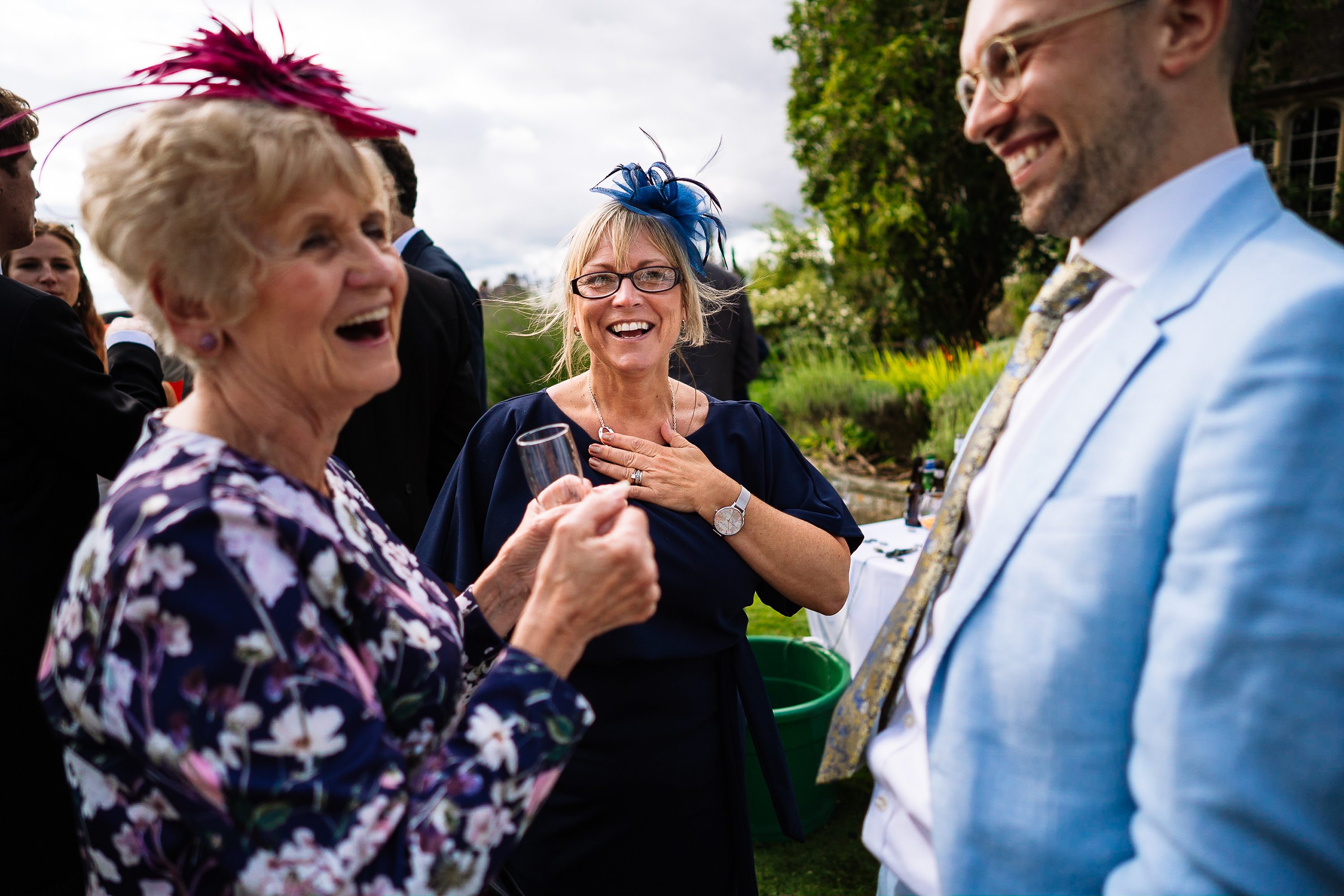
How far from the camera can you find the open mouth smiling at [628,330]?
2324mm

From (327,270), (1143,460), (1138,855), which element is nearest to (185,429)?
(327,270)

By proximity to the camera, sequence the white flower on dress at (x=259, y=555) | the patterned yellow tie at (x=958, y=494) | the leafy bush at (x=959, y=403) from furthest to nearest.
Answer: the leafy bush at (x=959, y=403), the patterned yellow tie at (x=958, y=494), the white flower on dress at (x=259, y=555)

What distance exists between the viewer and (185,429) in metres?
1.17

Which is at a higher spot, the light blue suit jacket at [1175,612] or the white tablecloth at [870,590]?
the light blue suit jacket at [1175,612]

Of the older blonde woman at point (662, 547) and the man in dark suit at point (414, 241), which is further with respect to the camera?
the man in dark suit at point (414, 241)

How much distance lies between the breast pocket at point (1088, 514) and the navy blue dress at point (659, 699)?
3.56ft

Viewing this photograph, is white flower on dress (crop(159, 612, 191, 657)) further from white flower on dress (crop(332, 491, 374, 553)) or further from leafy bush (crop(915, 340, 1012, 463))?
leafy bush (crop(915, 340, 1012, 463))

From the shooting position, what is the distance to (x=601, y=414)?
2.36 m

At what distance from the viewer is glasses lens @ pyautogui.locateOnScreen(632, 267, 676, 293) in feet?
7.61

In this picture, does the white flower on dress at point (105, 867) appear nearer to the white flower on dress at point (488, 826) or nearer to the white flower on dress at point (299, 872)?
the white flower on dress at point (299, 872)

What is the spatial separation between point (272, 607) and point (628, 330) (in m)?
1.49

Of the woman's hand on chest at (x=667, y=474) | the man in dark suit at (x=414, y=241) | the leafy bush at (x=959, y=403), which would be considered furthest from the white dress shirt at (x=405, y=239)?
the leafy bush at (x=959, y=403)

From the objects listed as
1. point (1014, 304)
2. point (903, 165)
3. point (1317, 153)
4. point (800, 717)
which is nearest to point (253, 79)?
point (800, 717)

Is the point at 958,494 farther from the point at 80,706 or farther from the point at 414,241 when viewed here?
the point at 414,241
